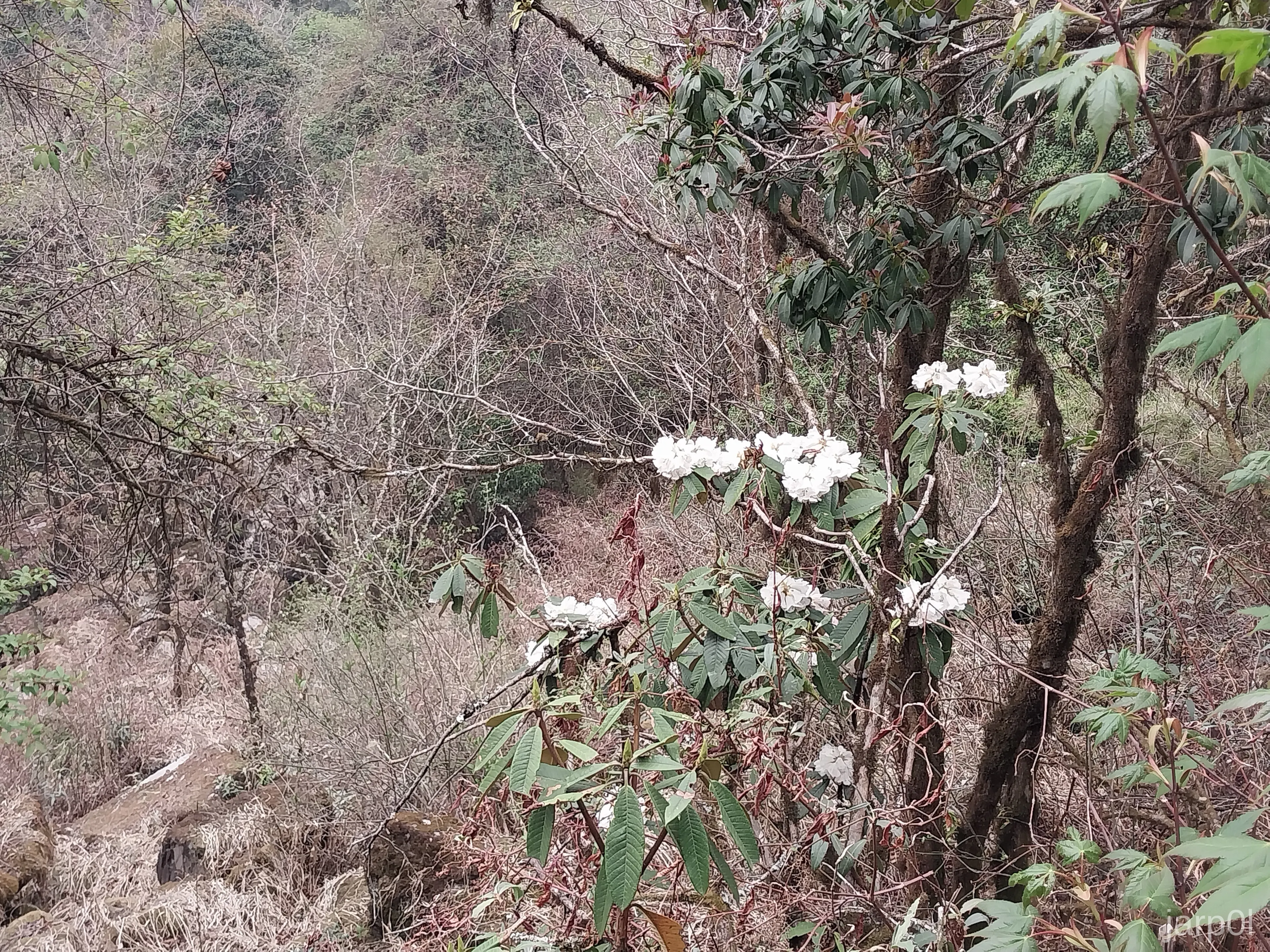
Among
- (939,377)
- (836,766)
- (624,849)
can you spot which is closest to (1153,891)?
(624,849)

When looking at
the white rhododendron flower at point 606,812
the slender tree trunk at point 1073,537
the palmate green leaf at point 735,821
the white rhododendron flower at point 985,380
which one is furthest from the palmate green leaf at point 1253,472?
the white rhododendron flower at point 606,812

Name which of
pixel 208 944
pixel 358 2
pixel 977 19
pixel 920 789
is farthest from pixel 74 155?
pixel 358 2

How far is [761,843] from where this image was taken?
189 cm

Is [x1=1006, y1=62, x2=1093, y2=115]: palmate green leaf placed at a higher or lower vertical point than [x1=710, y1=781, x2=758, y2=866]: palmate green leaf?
higher

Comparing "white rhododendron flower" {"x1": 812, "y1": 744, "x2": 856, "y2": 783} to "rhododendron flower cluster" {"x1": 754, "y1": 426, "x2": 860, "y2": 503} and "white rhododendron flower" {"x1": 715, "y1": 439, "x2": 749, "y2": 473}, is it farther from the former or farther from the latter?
"white rhododendron flower" {"x1": 715, "y1": 439, "x2": 749, "y2": 473}

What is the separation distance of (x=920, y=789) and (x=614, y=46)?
6.58m

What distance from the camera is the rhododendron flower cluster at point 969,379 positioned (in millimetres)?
1744

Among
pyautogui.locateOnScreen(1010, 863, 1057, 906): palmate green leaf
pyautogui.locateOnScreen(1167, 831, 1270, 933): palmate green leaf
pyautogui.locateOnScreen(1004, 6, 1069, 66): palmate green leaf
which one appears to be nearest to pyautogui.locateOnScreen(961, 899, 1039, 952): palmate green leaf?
pyautogui.locateOnScreen(1010, 863, 1057, 906): palmate green leaf

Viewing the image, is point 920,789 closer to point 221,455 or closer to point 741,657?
point 741,657

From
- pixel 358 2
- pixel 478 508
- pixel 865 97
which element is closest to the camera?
pixel 865 97

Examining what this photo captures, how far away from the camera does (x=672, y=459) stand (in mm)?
1660

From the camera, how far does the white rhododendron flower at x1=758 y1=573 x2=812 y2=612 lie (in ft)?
5.18

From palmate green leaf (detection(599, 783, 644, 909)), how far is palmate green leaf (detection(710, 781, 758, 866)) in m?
0.15

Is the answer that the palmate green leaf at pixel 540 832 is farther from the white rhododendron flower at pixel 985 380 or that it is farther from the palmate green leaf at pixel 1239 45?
the white rhododendron flower at pixel 985 380
